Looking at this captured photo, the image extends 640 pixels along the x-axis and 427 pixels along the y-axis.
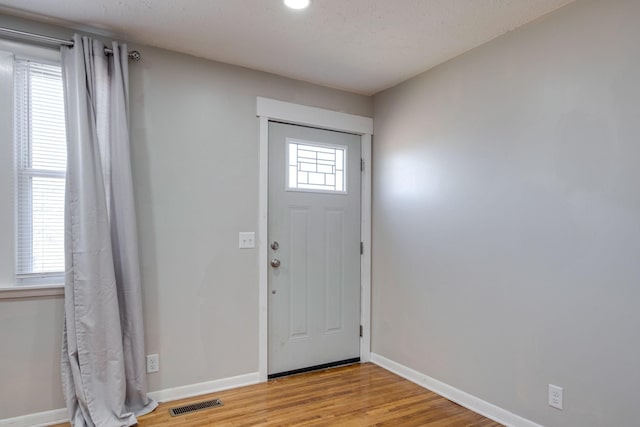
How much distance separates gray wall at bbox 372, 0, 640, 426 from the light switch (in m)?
1.23

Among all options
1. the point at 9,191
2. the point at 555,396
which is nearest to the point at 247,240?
the point at 9,191

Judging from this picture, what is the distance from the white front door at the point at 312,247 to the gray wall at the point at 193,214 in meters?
0.21

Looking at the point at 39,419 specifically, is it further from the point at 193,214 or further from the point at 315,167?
the point at 315,167

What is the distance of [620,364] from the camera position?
1.97 meters

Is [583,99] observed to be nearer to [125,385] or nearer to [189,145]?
[189,145]

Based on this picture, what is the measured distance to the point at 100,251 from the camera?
2.41 metres

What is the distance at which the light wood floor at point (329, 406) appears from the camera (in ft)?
8.21

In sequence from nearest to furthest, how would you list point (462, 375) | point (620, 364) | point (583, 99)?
1. point (620, 364)
2. point (583, 99)
3. point (462, 375)

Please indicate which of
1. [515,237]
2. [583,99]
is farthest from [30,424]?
[583,99]

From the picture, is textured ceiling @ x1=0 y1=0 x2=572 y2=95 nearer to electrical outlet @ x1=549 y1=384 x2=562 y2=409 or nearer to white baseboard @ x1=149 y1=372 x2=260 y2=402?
electrical outlet @ x1=549 y1=384 x2=562 y2=409

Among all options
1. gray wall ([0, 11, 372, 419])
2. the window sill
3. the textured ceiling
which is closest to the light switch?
gray wall ([0, 11, 372, 419])

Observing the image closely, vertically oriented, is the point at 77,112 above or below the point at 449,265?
above

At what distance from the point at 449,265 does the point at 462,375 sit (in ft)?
2.52

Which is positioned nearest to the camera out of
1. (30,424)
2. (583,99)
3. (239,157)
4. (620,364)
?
(620,364)
